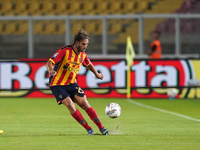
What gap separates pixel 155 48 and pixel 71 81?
940cm

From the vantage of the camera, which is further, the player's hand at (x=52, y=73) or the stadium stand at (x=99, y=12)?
the stadium stand at (x=99, y=12)

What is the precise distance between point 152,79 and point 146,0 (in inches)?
231

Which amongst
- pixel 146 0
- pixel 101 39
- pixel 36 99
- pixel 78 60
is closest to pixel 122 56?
pixel 101 39

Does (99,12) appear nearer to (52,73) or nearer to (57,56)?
(57,56)

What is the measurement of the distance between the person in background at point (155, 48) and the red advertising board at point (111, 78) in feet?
1.10

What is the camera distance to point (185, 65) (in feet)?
54.4

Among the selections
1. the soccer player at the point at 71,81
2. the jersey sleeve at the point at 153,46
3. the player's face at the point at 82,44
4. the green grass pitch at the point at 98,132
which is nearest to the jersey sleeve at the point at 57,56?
the soccer player at the point at 71,81

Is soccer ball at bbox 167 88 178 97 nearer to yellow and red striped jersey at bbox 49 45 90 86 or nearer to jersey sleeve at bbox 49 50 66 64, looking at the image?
yellow and red striped jersey at bbox 49 45 90 86

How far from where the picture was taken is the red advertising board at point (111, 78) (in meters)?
16.6

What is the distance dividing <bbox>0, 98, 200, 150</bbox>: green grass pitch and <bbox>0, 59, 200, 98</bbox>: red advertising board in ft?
10.3

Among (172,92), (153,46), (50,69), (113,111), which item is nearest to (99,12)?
(153,46)

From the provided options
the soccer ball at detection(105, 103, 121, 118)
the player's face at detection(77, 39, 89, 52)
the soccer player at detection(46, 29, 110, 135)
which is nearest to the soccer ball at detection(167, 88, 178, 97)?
the soccer ball at detection(105, 103, 121, 118)

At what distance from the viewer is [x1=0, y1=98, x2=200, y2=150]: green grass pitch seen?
6.34m

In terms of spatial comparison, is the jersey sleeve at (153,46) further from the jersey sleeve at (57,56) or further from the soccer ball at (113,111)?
the jersey sleeve at (57,56)
